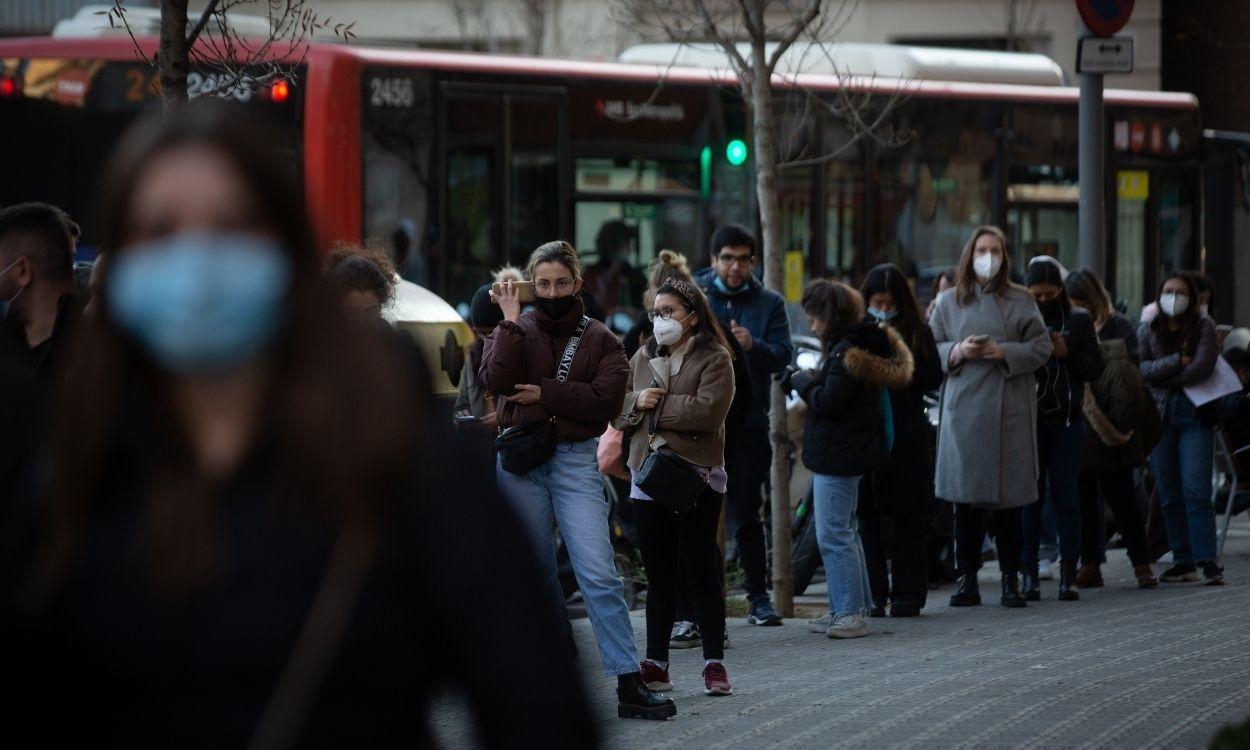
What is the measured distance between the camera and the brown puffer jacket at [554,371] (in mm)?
7297

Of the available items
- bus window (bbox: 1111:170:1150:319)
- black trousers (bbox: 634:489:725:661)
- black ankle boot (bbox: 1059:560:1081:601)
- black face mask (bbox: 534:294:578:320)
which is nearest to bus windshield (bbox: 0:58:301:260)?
black ankle boot (bbox: 1059:560:1081:601)

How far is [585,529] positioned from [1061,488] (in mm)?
4296

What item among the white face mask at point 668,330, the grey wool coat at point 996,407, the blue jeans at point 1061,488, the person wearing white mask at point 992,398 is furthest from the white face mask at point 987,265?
the white face mask at point 668,330

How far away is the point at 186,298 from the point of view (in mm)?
1850

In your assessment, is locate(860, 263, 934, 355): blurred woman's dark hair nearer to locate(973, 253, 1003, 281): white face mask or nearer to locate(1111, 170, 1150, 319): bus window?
locate(973, 253, 1003, 281): white face mask

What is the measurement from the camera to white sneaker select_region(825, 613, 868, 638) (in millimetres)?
9133

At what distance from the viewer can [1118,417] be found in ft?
35.7

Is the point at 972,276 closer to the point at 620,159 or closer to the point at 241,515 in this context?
the point at 620,159

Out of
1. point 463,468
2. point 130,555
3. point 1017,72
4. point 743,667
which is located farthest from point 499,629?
point 1017,72

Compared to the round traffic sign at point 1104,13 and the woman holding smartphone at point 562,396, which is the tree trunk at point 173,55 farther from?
the round traffic sign at point 1104,13

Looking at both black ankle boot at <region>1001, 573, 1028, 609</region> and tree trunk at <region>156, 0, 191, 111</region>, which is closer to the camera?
tree trunk at <region>156, 0, 191, 111</region>

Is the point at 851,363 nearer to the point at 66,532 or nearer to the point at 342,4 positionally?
the point at 66,532

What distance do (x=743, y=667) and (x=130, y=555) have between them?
6.60 meters

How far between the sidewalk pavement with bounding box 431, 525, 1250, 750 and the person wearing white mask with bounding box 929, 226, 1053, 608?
0.59 metres
